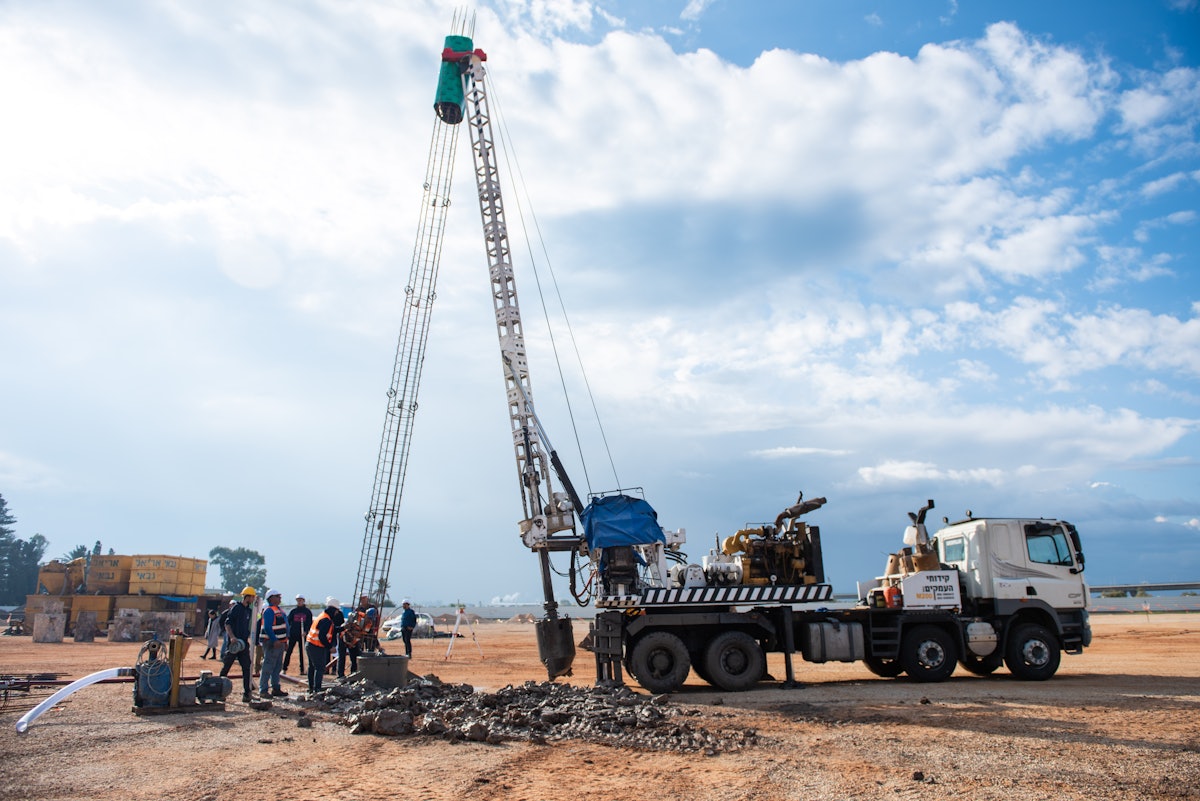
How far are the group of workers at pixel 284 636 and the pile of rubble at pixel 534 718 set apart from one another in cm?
145

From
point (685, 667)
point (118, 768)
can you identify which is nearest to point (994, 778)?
point (685, 667)

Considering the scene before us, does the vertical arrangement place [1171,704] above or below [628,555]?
below

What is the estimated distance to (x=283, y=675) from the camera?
2003cm

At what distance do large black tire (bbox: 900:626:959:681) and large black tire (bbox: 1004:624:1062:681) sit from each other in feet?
4.18

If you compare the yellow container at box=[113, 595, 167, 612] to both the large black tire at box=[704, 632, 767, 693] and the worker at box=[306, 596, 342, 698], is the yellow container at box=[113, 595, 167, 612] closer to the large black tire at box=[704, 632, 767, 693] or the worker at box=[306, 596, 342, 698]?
the worker at box=[306, 596, 342, 698]

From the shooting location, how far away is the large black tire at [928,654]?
667 inches

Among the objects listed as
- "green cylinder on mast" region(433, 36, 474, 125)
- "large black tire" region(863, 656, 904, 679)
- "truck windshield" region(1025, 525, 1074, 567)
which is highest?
"green cylinder on mast" region(433, 36, 474, 125)

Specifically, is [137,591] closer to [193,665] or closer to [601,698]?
[193,665]

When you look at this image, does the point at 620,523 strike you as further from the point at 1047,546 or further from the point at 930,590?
the point at 1047,546

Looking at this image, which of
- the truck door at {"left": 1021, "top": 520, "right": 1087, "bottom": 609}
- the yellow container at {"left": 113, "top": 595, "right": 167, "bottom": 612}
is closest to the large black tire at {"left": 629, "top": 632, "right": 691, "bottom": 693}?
the truck door at {"left": 1021, "top": 520, "right": 1087, "bottom": 609}

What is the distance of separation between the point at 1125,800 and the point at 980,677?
1141 cm

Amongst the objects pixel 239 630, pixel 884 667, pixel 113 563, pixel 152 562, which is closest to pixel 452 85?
pixel 239 630

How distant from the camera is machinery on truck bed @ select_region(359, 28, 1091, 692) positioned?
16312mm

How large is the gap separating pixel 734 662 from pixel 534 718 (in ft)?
20.3
